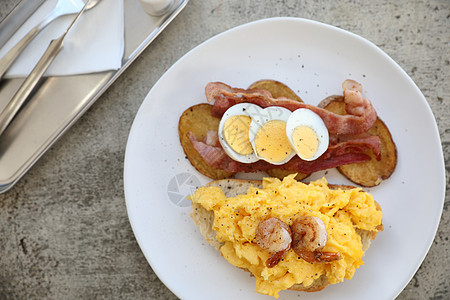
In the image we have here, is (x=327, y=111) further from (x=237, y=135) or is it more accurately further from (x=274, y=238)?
(x=274, y=238)

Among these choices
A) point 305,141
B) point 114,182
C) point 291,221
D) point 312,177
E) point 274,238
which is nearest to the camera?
point 274,238

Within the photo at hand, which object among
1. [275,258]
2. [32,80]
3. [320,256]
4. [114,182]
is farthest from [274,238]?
[32,80]

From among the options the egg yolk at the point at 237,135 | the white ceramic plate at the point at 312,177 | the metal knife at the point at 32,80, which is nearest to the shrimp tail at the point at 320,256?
the white ceramic plate at the point at 312,177

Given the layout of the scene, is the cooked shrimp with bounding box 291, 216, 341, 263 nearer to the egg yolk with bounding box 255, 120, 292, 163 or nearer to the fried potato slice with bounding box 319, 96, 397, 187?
the egg yolk with bounding box 255, 120, 292, 163

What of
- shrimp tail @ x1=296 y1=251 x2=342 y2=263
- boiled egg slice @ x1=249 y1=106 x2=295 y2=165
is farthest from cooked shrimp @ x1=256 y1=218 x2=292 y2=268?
boiled egg slice @ x1=249 y1=106 x2=295 y2=165

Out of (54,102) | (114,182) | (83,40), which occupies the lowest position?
(114,182)

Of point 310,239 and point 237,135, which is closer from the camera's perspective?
point 310,239
